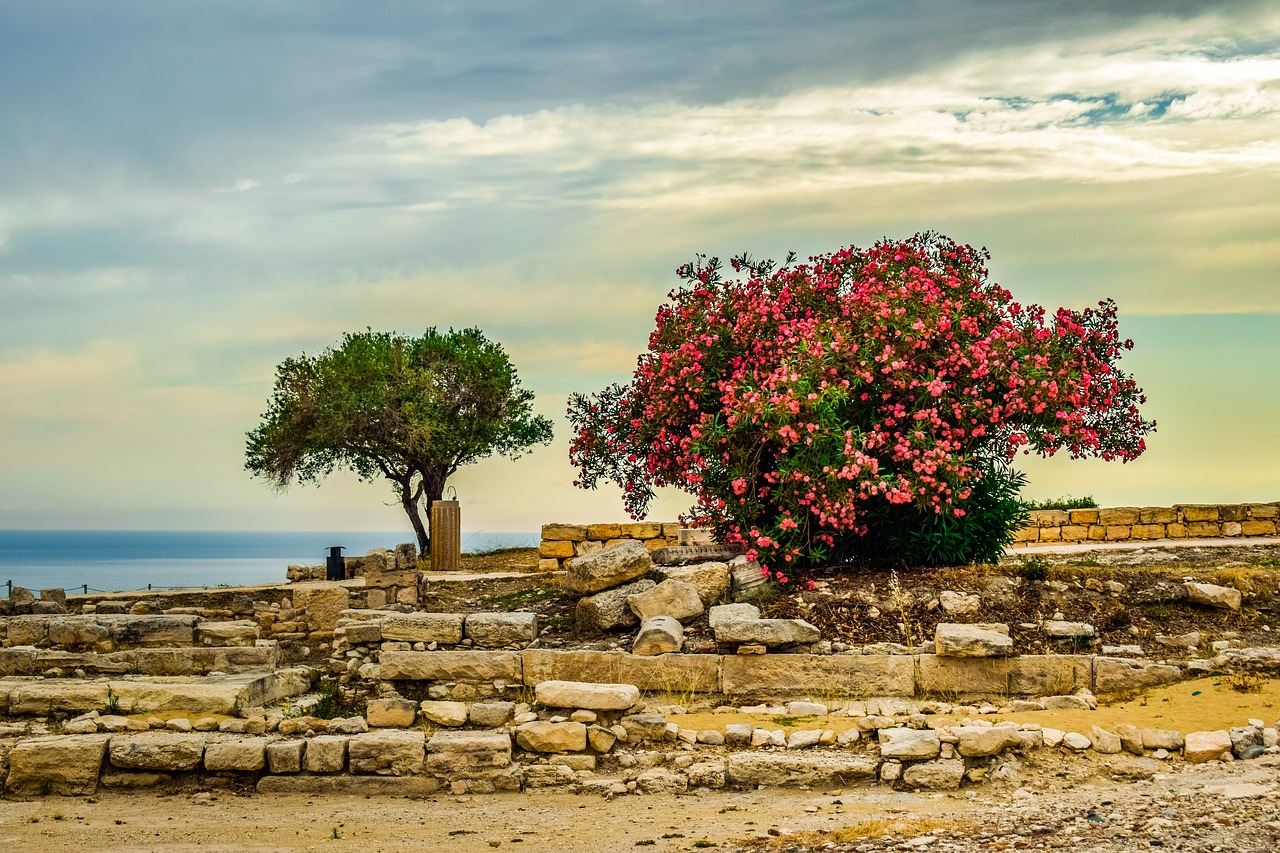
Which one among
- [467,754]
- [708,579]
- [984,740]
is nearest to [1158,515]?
[708,579]

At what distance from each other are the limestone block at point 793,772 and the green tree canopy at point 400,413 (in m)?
21.6

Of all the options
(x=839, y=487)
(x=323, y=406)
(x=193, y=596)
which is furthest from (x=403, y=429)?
(x=839, y=487)

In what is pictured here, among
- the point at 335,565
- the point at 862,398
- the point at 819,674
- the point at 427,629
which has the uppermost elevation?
the point at 862,398

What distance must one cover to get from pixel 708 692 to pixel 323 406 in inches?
809

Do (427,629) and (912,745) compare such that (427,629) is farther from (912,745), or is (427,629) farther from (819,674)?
(912,745)

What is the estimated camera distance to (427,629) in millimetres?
12188

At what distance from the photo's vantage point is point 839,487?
42.5 feet

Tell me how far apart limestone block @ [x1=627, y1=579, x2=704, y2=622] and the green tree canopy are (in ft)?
57.7

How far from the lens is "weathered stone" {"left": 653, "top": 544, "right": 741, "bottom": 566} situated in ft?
47.7

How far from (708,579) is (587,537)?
Result: 7.85m

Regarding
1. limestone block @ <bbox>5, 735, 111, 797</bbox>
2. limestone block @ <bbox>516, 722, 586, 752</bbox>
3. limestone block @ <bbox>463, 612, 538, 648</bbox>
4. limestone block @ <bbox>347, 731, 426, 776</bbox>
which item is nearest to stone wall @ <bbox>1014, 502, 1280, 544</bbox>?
limestone block @ <bbox>463, 612, 538, 648</bbox>

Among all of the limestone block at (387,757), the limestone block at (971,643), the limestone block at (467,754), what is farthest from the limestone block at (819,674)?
the limestone block at (387,757)

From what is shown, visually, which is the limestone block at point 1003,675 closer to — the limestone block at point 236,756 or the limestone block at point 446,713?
the limestone block at point 446,713

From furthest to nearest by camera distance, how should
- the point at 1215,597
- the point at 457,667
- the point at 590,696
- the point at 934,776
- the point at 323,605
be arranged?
the point at 323,605 < the point at 1215,597 < the point at 457,667 < the point at 590,696 < the point at 934,776
